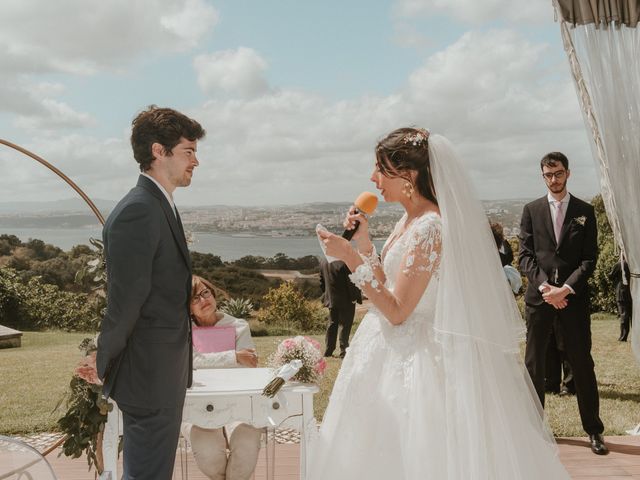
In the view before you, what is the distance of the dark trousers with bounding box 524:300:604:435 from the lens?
12.0ft

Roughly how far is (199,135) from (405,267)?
2.68 feet

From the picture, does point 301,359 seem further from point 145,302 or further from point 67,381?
point 67,381

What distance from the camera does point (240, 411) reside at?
244 cm

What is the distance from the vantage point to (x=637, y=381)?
6.21 metres

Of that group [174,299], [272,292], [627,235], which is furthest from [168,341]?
[272,292]

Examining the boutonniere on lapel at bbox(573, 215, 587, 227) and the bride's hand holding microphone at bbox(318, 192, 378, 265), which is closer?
the bride's hand holding microphone at bbox(318, 192, 378, 265)

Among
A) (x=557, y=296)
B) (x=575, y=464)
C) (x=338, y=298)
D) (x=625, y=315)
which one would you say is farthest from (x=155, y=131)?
(x=625, y=315)

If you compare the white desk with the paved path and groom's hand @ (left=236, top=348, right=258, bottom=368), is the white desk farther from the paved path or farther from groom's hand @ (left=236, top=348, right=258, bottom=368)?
the paved path

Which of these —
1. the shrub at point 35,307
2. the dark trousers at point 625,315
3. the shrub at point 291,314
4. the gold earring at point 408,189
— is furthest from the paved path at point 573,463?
the shrub at point 35,307

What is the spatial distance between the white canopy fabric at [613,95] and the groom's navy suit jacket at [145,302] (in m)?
2.79

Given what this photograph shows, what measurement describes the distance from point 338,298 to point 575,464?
413 centimetres

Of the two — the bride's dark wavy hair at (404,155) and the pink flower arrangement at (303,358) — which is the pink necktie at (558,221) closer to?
the bride's dark wavy hair at (404,155)

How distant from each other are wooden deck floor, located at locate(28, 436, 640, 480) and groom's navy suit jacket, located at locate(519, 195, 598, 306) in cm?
86

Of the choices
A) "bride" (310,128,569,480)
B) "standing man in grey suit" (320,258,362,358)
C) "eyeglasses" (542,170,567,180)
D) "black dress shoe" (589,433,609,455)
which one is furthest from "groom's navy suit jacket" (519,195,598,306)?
"standing man in grey suit" (320,258,362,358)
